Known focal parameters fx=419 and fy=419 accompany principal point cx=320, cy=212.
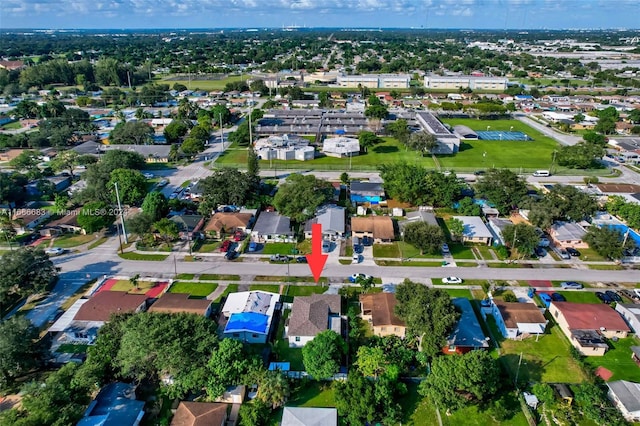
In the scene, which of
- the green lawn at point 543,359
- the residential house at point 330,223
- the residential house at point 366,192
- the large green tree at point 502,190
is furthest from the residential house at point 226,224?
the large green tree at point 502,190

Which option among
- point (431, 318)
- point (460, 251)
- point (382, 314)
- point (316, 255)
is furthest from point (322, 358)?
point (460, 251)

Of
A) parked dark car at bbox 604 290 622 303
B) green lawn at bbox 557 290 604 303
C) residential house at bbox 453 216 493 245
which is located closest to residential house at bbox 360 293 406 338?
residential house at bbox 453 216 493 245

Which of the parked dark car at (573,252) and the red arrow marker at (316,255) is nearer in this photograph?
the red arrow marker at (316,255)

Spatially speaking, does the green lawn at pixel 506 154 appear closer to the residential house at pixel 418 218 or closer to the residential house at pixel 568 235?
the residential house at pixel 418 218

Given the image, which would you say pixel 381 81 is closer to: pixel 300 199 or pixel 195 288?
pixel 300 199

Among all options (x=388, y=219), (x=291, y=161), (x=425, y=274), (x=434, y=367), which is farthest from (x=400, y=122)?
(x=434, y=367)

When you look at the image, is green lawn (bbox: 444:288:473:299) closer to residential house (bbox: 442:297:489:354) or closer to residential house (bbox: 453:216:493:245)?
residential house (bbox: 442:297:489:354)
